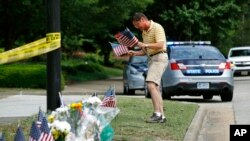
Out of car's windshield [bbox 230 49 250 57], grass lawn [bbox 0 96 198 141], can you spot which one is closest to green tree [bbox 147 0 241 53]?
car's windshield [bbox 230 49 250 57]

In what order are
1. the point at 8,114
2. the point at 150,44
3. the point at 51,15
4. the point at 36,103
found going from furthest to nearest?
the point at 36,103 → the point at 8,114 → the point at 150,44 → the point at 51,15

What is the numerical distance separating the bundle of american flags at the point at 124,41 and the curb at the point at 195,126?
1610mm

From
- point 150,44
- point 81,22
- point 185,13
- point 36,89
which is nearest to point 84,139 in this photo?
point 150,44

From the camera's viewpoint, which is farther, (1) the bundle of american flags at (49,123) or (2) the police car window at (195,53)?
(2) the police car window at (195,53)

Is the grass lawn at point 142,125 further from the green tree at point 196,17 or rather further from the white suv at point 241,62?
the white suv at point 241,62

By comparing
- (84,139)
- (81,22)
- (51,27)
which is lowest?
(84,139)

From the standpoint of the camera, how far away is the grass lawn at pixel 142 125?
9259mm

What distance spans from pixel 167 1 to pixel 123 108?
26496 mm

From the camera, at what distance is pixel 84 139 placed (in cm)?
703

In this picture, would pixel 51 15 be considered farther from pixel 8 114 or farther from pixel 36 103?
pixel 36 103

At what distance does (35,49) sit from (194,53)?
9445 millimetres

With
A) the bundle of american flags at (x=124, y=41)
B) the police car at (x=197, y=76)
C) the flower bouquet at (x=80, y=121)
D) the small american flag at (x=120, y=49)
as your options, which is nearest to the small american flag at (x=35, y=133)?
the flower bouquet at (x=80, y=121)

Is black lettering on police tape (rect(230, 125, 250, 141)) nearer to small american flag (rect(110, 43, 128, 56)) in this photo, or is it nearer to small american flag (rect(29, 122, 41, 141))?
small american flag (rect(29, 122, 41, 141))

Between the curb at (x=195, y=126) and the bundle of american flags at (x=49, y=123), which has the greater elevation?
the bundle of american flags at (x=49, y=123)
